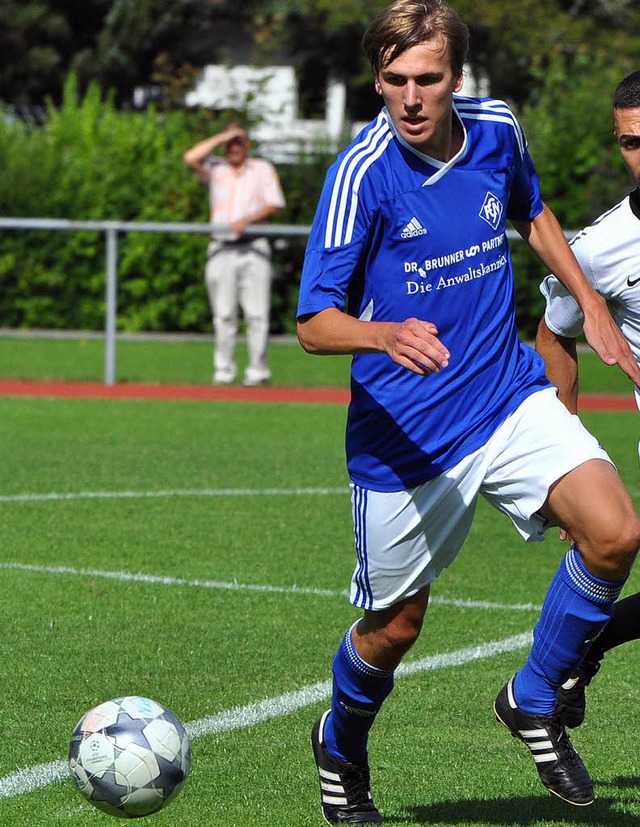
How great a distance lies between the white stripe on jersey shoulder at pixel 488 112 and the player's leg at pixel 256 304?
1122 cm

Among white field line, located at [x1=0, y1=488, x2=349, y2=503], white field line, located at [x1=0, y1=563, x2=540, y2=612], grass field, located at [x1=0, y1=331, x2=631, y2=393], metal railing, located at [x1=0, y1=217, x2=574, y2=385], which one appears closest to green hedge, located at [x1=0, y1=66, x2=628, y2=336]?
grass field, located at [x1=0, y1=331, x2=631, y2=393]

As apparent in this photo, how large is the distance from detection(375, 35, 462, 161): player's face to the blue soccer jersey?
3.2 inches

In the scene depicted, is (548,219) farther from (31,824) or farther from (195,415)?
(195,415)

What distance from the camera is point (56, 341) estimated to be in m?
20.6

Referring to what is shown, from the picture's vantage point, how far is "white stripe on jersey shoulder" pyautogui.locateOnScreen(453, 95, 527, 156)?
4.52 meters

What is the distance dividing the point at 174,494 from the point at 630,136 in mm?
5650

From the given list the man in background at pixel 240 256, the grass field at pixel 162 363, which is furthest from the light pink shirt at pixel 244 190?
the grass field at pixel 162 363

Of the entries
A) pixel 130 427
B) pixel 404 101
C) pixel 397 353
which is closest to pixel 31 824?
pixel 397 353

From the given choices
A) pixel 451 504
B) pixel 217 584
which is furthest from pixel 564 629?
pixel 217 584

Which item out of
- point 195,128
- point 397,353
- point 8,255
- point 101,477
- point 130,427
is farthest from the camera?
point 195,128

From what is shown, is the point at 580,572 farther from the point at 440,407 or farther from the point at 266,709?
the point at 266,709

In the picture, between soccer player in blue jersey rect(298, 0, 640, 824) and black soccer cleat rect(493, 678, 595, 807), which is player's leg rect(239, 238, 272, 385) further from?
black soccer cleat rect(493, 678, 595, 807)

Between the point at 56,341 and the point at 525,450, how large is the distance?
1685 cm

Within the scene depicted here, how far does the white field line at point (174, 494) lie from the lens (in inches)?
381
